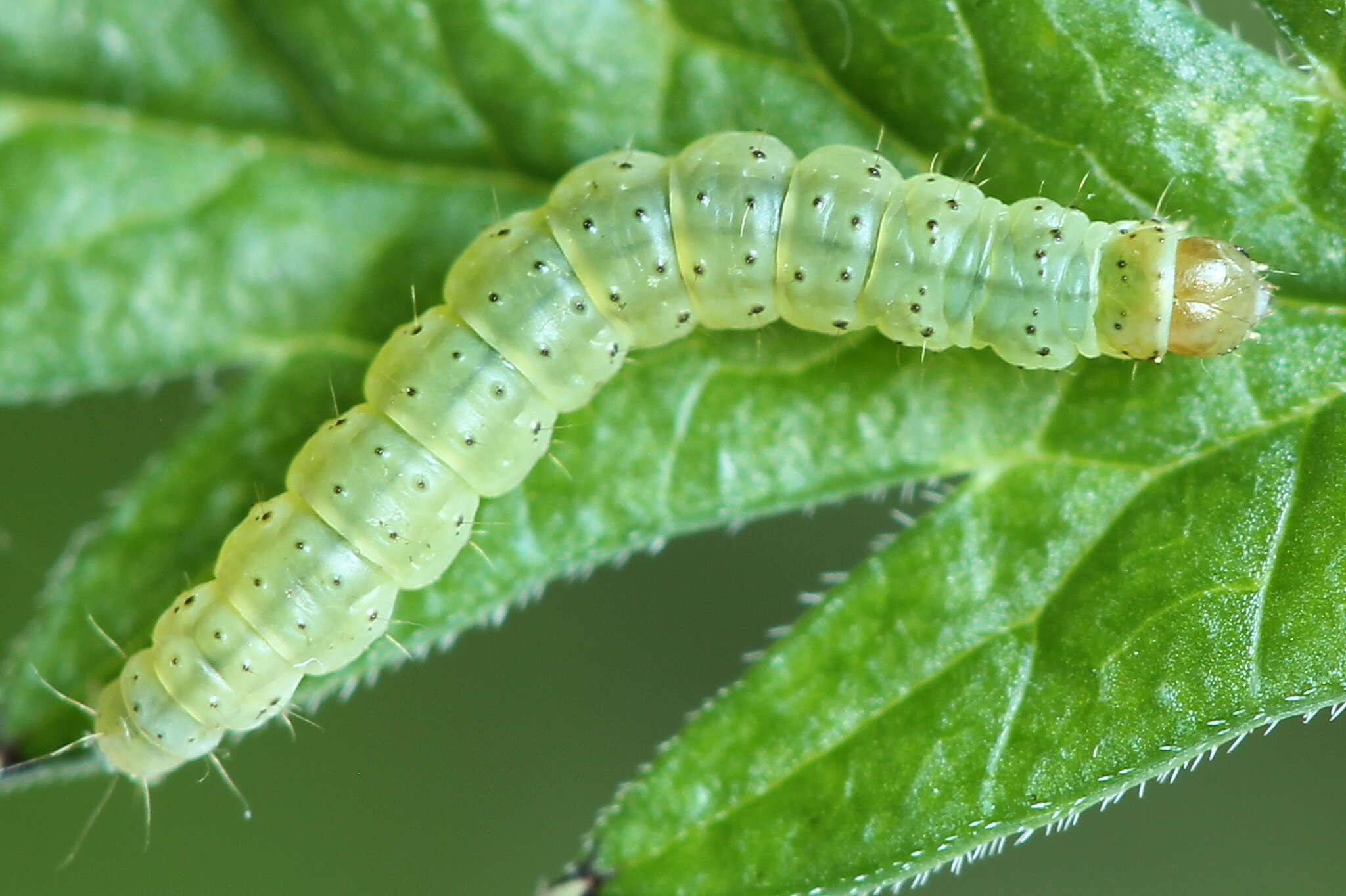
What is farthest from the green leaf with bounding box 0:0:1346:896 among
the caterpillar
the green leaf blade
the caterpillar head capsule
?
the caterpillar

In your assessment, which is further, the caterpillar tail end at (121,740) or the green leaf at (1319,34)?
the caterpillar tail end at (121,740)

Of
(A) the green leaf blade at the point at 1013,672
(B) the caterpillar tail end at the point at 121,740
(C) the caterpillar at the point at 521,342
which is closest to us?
(A) the green leaf blade at the point at 1013,672

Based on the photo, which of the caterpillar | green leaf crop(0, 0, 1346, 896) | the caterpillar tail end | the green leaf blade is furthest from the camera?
the caterpillar tail end

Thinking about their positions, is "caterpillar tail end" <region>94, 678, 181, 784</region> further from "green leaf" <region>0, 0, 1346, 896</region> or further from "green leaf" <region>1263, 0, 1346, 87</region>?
"green leaf" <region>1263, 0, 1346, 87</region>

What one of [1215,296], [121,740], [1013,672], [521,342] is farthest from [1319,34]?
[121,740]

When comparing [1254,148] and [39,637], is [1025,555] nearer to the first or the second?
[1254,148]

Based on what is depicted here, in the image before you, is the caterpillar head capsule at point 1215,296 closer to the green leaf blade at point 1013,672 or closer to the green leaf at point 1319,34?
the green leaf blade at point 1013,672

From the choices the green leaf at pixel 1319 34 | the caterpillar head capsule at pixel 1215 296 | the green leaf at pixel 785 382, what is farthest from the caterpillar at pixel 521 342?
the green leaf at pixel 1319 34
